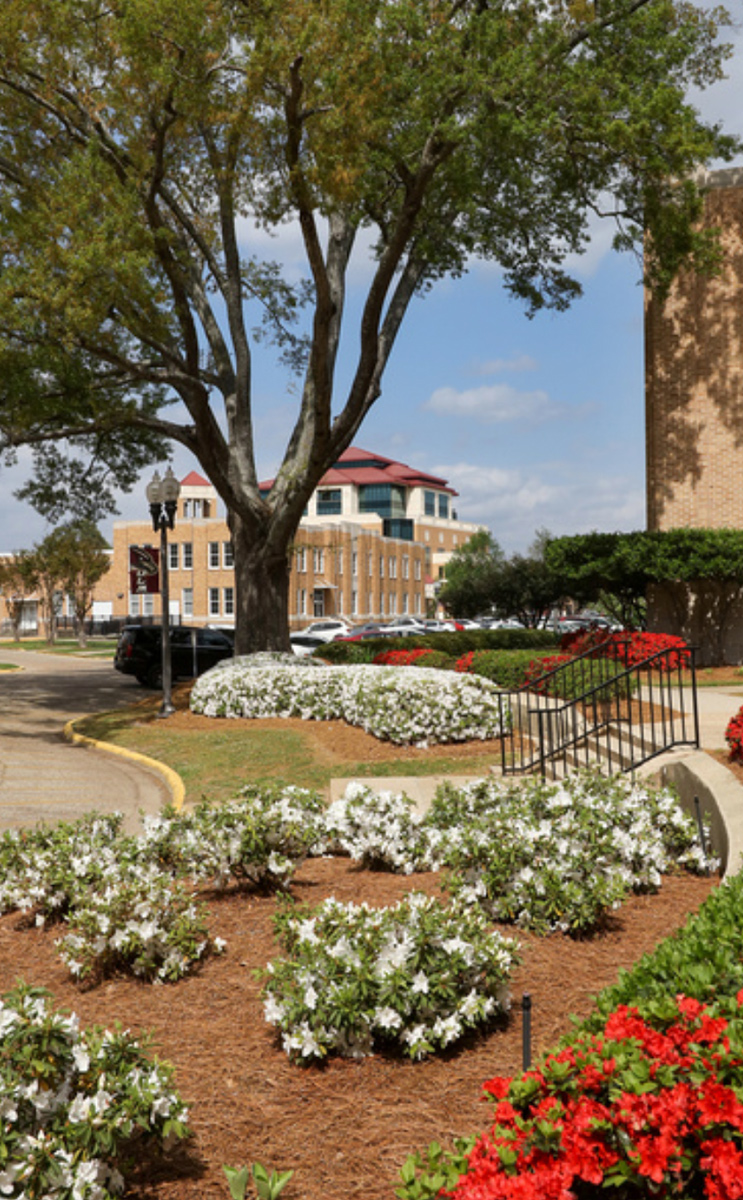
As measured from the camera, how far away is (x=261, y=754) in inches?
585

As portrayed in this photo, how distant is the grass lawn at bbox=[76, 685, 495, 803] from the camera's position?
13.0m

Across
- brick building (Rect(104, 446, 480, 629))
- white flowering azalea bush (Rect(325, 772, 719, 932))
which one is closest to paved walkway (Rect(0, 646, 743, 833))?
white flowering azalea bush (Rect(325, 772, 719, 932))

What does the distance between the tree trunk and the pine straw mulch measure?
16609 millimetres

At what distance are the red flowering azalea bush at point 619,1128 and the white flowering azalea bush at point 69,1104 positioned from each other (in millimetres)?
961

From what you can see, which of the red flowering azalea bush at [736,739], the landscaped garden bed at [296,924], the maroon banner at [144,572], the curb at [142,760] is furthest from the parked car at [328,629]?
the landscaped garden bed at [296,924]

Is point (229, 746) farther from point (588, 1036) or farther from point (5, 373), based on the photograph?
point (588, 1036)

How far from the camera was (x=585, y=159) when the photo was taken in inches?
737

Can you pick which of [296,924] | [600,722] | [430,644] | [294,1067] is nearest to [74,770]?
[600,722]

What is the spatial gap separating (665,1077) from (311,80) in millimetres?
15497

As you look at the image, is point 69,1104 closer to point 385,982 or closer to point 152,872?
point 385,982

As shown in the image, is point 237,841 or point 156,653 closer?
point 237,841

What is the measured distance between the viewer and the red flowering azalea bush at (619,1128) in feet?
9.08

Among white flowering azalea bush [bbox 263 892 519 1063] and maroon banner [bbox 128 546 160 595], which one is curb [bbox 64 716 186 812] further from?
white flowering azalea bush [bbox 263 892 519 1063]

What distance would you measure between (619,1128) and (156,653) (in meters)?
28.8
